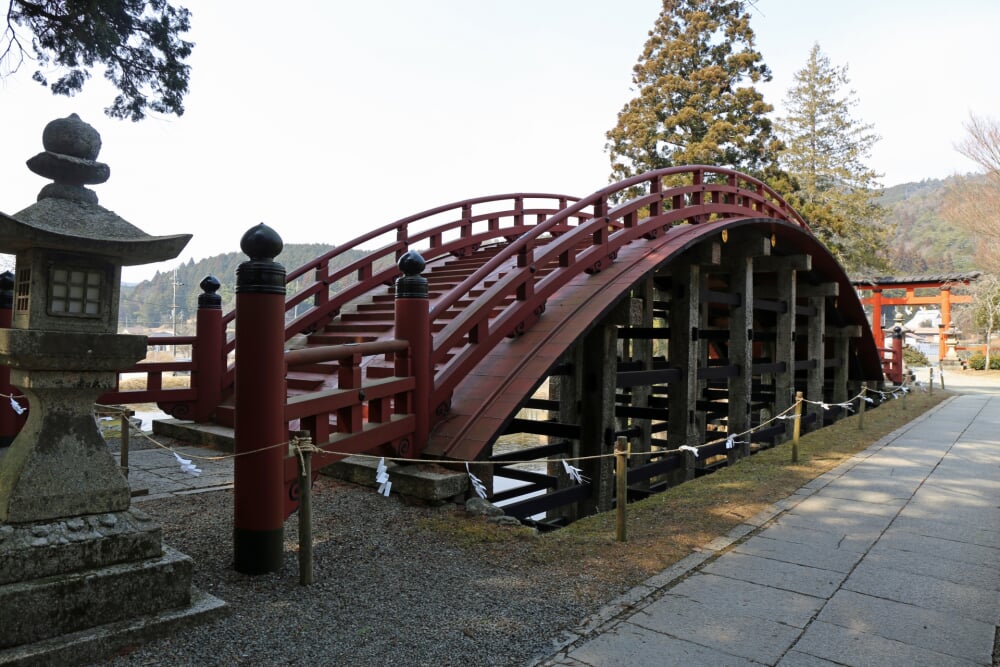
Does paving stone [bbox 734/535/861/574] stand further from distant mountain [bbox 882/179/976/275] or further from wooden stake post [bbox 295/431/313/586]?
distant mountain [bbox 882/179/976/275]

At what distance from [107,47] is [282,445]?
21.9 ft

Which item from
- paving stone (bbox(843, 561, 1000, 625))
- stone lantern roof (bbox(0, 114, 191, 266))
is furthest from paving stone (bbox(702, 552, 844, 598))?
stone lantern roof (bbox(0, 114, 191, 266))

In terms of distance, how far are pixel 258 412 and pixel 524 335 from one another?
3256 millimetres

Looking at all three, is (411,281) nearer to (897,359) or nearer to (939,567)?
(939,567)

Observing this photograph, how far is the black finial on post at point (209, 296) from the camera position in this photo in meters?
6.89

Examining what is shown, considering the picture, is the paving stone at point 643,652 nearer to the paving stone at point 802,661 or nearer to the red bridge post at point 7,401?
the paving stone at point 802,661

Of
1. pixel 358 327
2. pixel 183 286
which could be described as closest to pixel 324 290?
pixel 358 327

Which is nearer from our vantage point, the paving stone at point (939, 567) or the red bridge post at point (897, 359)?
the paving stone at point (939, 567)

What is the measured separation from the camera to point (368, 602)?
3229 mm

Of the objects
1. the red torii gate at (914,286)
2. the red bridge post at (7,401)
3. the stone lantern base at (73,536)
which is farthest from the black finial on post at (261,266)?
the red torii gate at (914,286)

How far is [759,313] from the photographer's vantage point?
14648mm

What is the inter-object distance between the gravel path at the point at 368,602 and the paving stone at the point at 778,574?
116 centimetres

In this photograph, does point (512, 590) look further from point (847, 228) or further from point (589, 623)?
point (847, 228)

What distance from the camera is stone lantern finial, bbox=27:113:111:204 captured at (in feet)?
10.0
